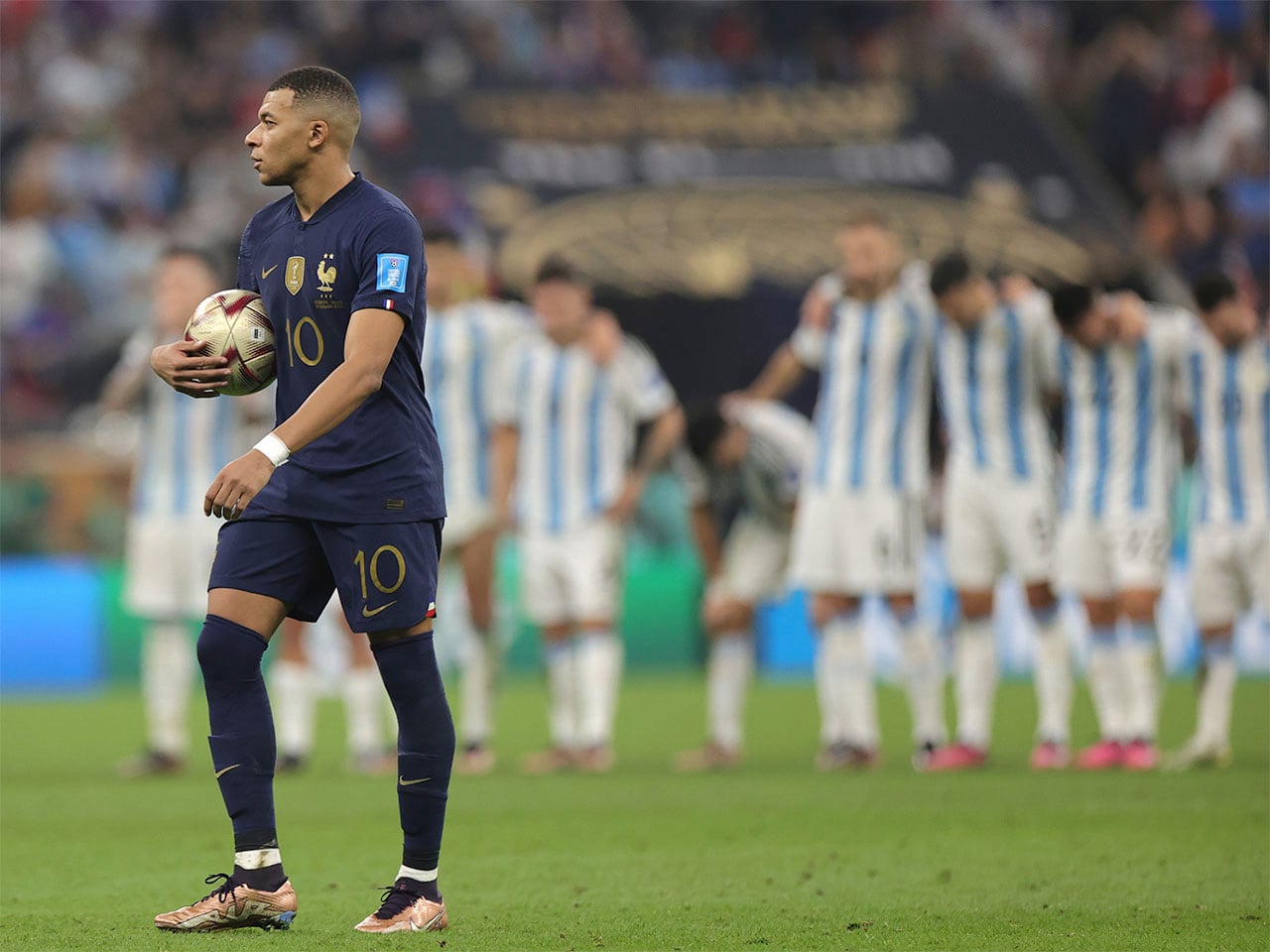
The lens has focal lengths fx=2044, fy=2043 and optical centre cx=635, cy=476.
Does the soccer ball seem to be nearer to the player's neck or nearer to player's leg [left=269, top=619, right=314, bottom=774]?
the player's neck

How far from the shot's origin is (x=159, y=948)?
16.0 feet

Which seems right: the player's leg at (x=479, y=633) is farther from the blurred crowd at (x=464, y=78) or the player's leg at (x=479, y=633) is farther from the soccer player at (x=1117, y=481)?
the blurred crowd at (x=464, y=78)

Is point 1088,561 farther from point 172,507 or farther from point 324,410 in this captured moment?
point 324,410

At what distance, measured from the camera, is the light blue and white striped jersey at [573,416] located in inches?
428

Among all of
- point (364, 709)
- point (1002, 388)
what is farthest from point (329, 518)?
point (1002, 388)

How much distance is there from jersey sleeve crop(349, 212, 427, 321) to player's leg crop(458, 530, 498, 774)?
17.9ft

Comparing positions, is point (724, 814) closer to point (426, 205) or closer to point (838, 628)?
point (838, 628)

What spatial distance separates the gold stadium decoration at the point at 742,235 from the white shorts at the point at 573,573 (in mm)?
6613

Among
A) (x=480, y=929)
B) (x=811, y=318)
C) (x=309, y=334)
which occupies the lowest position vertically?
(x=480, y=929)

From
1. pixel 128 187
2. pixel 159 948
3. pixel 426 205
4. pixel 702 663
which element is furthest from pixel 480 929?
pixel 128 187

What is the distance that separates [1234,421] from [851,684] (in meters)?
2.27

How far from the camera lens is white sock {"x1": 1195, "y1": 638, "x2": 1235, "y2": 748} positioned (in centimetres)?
977

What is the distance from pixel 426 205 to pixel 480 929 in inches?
516

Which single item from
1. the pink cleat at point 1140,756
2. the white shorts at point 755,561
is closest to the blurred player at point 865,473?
the white shorts at point 755,561
